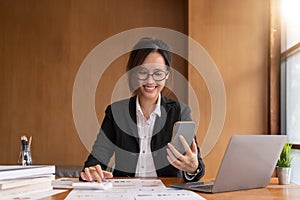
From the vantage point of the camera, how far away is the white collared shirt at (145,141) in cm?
202

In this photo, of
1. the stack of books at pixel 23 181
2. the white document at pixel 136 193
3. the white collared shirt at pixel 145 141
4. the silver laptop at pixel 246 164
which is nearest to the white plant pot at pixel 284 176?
the silver laptop at pixel 246 164

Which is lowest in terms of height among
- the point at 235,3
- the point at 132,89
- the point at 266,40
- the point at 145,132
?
the point at 145,132

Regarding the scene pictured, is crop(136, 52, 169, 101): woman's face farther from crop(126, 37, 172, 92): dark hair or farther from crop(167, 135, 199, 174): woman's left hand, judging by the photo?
crop(167, 135, 199, 174): woman's left hand

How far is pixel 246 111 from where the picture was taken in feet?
11.3

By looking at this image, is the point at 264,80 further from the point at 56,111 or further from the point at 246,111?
the point at 56,111

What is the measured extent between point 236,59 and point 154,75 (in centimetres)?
169

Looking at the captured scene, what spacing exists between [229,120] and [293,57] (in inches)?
27.0

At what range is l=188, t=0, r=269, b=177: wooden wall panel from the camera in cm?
344

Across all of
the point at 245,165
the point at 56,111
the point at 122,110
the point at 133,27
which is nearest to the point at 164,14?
the point at 133,27

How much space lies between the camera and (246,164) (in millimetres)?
1439

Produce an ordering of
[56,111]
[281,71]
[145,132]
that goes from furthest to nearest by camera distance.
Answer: [56,111] < [281,71] < [145,132]

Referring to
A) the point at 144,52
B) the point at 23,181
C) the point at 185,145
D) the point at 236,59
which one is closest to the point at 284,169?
the point at 185,145

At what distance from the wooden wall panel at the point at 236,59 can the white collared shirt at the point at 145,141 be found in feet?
4.74

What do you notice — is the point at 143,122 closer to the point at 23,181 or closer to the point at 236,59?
the point at 23,181
